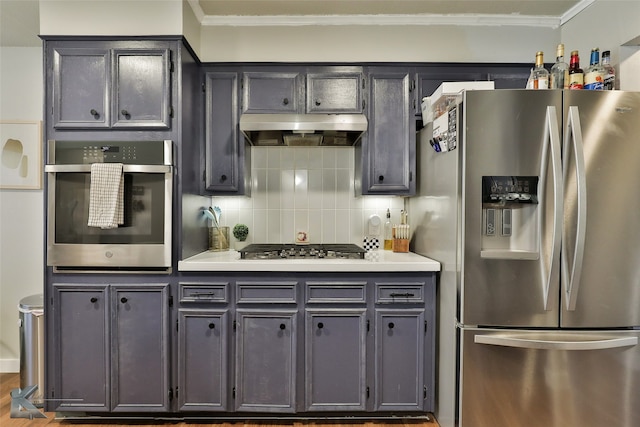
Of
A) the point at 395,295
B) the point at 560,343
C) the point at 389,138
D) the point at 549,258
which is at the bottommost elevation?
the point at 560,343

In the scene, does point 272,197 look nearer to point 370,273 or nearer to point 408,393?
point 370,273

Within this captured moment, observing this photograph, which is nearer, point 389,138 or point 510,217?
point 510,217

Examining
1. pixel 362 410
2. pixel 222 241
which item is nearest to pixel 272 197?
pixel 222 241

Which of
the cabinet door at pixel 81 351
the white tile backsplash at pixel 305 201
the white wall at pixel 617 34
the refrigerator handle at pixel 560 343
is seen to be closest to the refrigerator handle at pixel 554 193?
the refrigerator handle at pixel 560 343

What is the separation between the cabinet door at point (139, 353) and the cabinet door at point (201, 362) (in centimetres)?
10

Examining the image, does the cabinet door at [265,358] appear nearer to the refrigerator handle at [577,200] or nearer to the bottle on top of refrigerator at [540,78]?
the refrigerator handle at [577,200]

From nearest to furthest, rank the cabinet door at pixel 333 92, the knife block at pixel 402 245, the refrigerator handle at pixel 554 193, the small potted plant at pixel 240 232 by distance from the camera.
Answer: the refrigerator handle at pixel 554 193, the cabinet door at pixel 333 92, the knife block at pixel 402 245, the small potted plant at pixel 240 232

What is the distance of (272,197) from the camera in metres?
2.84

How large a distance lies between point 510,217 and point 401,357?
1.04 m

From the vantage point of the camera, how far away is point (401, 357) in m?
2.12

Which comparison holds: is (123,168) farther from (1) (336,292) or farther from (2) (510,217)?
(2) (510,217)

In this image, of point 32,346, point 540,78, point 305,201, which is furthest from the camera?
point 305,201

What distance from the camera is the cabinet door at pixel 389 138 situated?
97.7 inches

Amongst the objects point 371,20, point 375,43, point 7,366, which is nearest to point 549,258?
point 375,43
